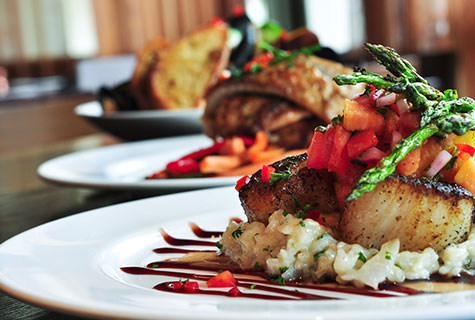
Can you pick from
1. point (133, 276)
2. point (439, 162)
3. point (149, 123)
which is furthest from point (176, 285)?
point (149, 123)

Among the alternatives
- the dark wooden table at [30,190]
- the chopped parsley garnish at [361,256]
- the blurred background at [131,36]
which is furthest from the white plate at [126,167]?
the blurred background at [131,36]

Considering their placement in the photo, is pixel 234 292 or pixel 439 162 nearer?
pixel 234 292

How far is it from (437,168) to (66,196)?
196cm

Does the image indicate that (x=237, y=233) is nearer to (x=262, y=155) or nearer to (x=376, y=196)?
(x=376, y=196)

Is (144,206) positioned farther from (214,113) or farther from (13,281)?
(214,113)

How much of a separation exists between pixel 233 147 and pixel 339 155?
4.98 feet

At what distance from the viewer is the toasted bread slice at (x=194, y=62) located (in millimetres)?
5055

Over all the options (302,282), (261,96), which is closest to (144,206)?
(302,282)

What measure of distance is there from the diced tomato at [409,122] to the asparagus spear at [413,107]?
0.08ft

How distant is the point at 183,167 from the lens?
3102 mm

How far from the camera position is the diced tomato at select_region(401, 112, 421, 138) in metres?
1.65

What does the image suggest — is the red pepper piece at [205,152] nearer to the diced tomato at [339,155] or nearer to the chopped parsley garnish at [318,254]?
the diced tomato at [339,155]

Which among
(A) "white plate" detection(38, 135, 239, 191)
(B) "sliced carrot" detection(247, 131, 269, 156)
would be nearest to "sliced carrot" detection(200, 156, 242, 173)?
(B) "sliced carrot" detection(247, 131, 269, 156)

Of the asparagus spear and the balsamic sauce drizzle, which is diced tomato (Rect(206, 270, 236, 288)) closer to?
the balsamic sauce drizzle
